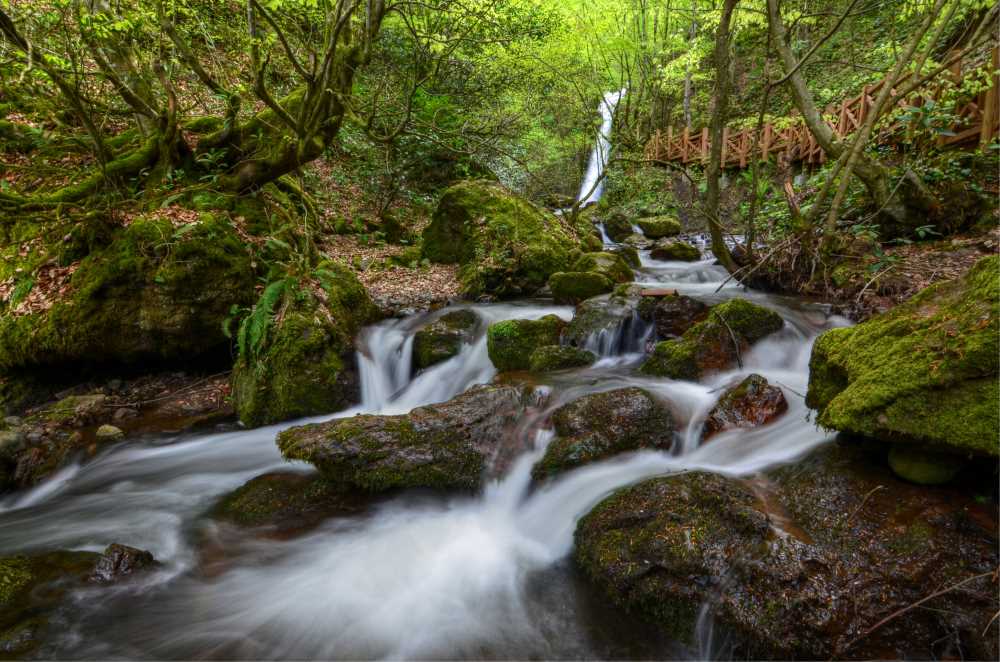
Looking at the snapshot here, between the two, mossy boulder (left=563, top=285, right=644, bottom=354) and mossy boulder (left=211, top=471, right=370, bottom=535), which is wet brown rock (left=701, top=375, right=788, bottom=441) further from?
mossy boulder (left=211, top=471, right=370, bottom=535)

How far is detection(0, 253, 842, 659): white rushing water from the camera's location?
108 inches

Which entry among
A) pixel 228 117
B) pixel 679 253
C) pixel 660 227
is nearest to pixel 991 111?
pixel 679 253

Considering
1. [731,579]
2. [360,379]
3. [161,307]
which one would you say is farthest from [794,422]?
[161,307]

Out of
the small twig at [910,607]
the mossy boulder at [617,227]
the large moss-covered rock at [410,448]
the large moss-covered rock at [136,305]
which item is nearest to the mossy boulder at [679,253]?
the mossy boulder at [617,227]

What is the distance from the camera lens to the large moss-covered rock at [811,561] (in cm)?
208

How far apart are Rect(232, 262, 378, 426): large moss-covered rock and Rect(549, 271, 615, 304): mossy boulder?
11.6 feet

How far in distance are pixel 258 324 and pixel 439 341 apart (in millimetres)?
2217

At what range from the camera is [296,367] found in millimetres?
5297

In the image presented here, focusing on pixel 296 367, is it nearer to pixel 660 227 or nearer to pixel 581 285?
pixel 581 285

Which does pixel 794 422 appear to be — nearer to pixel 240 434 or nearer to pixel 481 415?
pixel 481 415

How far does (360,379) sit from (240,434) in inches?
54.6

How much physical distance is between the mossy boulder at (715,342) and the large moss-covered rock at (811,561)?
1925 mm

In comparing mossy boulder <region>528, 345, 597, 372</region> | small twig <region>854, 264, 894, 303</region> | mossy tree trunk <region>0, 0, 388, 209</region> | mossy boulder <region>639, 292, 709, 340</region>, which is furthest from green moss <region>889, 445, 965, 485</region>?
mossy tree trunk <region>0, 0, 388, 209</region>

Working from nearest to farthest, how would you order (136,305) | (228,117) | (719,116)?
1. (136,305)
2. (719,116)
3. (228,117)
